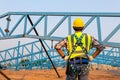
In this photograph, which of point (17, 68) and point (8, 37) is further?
point (17, 68)

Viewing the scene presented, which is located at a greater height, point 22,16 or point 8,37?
point 22,16

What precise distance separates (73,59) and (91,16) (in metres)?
3.59

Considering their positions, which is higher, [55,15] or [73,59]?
[55,15]

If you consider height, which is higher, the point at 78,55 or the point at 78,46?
the point at 78,46

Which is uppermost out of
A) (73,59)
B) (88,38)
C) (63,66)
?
(88,38)

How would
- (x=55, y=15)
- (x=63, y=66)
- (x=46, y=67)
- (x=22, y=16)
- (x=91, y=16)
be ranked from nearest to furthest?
(x=91, y=16)
(x=55, y=15)
(x=22, y=16)
(x=46, y=67)
(x=63, y=66)

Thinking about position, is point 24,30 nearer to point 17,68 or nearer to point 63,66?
point 17,68

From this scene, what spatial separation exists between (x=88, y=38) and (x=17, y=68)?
2027 cm

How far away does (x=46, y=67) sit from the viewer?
2686 centimetres

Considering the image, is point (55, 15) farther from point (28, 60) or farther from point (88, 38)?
point (28, 60)

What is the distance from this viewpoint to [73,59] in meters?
4.83

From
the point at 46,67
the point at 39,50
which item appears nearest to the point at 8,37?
the point at 39,50

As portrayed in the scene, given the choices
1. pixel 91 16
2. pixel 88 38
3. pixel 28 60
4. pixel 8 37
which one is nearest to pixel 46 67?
pixel 28 60

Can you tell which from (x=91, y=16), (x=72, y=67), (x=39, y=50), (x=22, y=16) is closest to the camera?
(x=72, y=67)
